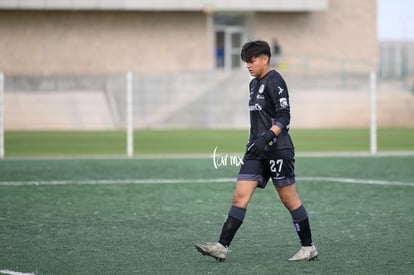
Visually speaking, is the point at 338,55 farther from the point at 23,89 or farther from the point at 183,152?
the point at 183,152

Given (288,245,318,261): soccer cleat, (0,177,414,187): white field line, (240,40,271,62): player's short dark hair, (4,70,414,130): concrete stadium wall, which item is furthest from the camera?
(4,70,414,130): concrete stadium wall

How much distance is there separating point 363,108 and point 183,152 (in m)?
17.4

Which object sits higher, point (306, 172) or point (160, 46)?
point (160, 46)

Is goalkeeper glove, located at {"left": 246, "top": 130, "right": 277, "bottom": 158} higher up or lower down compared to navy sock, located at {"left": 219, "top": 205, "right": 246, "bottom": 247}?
higher up

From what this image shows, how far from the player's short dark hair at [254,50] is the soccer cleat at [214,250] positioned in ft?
5.32

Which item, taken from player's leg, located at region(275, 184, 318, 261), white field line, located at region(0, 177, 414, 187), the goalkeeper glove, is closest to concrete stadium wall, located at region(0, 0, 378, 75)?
white field line, located at region(0, 177, 414, 187)

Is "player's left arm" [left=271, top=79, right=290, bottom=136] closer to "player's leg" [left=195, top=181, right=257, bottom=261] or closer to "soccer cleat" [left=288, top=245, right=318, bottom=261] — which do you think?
"player's leg" [left=195, top=181, right=257, bottom=261]

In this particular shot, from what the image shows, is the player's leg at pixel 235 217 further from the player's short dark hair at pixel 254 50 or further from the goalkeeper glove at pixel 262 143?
the player's short dark hair at pixel 254 50

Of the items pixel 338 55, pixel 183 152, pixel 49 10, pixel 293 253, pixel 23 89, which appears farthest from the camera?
pixel 338 55

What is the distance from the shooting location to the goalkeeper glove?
8625 mm

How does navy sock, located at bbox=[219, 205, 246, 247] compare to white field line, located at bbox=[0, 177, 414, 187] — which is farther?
white field line, located at bbox=[0, 177, 414, 187]

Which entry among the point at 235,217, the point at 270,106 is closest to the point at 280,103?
the point at 270,106

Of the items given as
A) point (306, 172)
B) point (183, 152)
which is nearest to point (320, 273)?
point (306, 172)

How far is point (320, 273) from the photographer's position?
8.33 m
